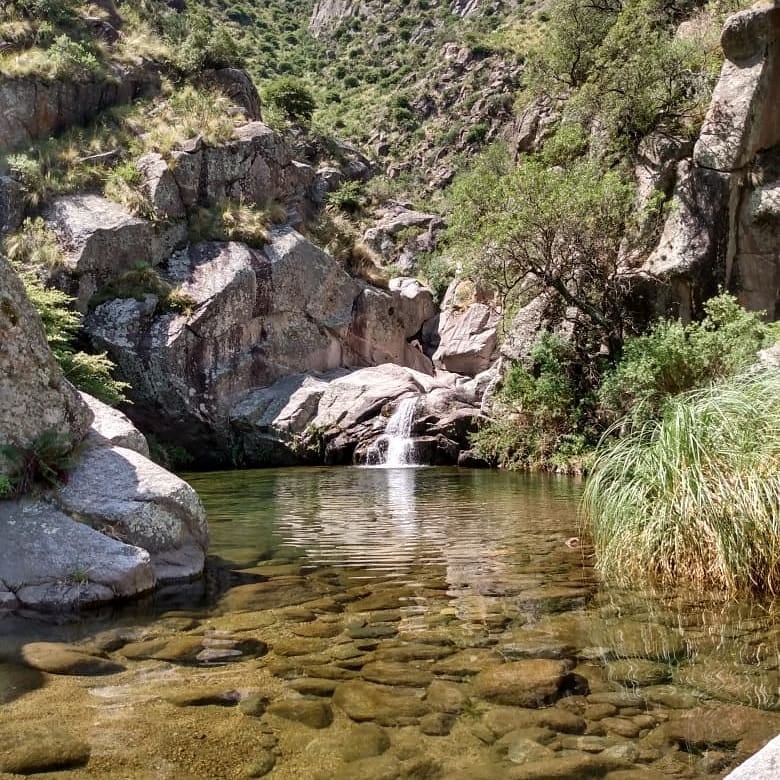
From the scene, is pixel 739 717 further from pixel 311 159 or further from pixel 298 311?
pixel 311 159

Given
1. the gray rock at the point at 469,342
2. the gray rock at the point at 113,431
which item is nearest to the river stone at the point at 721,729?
the gray rock at the point at 113,431

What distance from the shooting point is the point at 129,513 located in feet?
23.9

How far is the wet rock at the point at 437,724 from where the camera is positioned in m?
3.82

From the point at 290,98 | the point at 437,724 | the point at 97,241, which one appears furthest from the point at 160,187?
the point at 437,724

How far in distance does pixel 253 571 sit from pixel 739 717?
16.8 ft

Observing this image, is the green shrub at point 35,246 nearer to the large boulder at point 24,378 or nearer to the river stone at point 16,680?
the large boulder at point 24,378

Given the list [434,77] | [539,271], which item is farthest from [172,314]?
[434,77]

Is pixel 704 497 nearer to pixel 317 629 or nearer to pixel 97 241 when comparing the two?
pixel 317 629

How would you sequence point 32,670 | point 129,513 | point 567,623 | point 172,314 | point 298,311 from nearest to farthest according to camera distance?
point 32,670 → point 567,623 → point 129,513 → point 172,314 → point 298,311

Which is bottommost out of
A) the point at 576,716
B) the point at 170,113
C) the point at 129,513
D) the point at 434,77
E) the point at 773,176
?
the point at 576,716

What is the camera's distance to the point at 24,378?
7422 mm

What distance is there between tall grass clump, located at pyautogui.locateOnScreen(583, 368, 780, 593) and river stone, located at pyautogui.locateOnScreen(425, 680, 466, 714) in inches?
114

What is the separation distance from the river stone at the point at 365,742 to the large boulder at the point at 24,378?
190 inches

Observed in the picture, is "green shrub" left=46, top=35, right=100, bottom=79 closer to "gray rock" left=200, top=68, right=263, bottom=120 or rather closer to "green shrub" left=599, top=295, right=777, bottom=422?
"gray rock" left=200, top=68, right=263, bottom=120
